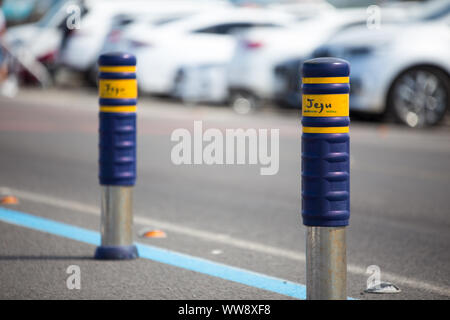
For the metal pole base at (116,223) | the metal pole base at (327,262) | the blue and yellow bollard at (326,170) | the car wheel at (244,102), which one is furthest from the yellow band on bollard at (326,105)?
the car wheel at (244,102)

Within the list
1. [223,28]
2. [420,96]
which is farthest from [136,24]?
[420,96]

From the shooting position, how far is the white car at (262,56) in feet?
52.5

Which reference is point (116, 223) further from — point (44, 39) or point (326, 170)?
point (44, 39)

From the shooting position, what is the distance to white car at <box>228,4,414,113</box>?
1600 centimetres

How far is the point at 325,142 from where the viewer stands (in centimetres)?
447

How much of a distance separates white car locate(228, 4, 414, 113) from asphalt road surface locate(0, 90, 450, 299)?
2350 millimetres

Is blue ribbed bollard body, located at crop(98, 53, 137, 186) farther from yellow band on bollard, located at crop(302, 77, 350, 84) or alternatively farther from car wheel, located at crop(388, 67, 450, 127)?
car wheel, located at crop(388, 67, 450, 127)

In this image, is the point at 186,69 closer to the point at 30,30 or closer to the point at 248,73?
the point at 248,73

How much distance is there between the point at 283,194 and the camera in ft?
28.8

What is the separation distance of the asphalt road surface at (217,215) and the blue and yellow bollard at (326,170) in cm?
75

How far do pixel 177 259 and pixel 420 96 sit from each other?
841cm

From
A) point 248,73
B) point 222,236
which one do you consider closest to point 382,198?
point 222,236

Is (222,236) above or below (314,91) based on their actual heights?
below

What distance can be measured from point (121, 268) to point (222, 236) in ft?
4.06
